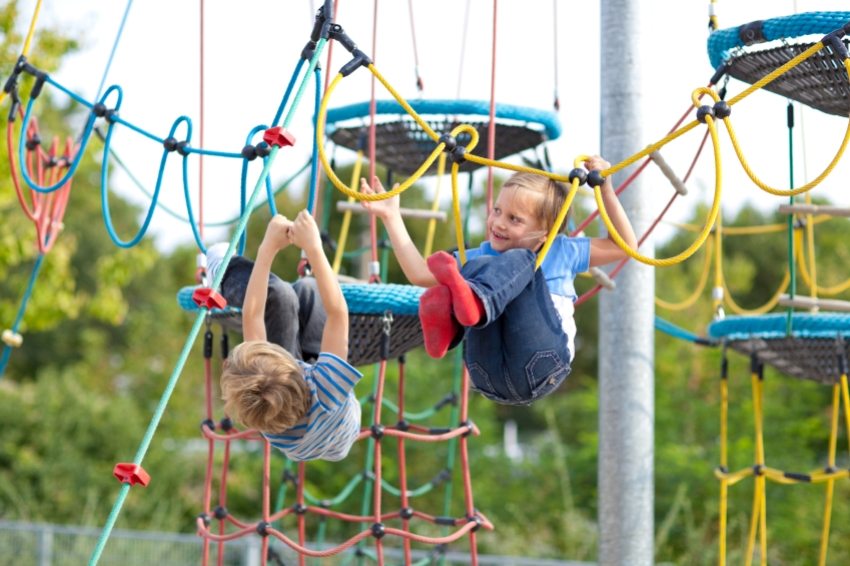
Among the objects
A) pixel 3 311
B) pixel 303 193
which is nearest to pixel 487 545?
pixel 3 311

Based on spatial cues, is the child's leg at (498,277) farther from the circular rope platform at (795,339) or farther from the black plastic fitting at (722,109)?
the circular rope platform at (795,339)

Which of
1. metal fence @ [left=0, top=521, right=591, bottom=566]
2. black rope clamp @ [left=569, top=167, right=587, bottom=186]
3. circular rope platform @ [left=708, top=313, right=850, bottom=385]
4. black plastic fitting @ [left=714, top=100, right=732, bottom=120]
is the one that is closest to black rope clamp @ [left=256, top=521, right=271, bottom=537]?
black rope clamp @ [left=569, top=167, right=587, bottom=186]

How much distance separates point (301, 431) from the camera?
2875mm

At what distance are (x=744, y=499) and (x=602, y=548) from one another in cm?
434

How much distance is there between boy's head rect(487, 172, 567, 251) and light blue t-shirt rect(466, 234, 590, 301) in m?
0.05

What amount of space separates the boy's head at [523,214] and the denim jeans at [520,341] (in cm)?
15

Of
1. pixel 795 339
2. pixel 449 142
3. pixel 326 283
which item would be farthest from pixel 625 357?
pixel 449 142

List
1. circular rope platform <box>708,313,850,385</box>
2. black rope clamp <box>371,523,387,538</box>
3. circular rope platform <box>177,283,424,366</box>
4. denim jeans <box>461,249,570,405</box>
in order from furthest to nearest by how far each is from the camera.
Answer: circular rope platform <box>708,313,850,385</box>
black rope clamp <box>371,523,387,538</box>
circular rope platform <box>177,283,424,366</box>
denim jeans <box>461,249,570,405</box>

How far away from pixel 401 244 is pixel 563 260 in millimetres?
379

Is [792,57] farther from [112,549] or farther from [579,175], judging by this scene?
[112,549]

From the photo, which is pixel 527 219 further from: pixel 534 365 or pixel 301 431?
Answer: pixel 301 431

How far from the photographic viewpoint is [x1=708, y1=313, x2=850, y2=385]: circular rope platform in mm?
3762

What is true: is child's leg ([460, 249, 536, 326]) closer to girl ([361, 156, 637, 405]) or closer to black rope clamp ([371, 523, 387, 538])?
girl ([361, 156, 637, 405])

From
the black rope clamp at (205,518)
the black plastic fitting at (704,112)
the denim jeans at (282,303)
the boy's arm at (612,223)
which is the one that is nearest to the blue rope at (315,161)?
the denim jeans at (282,303)
